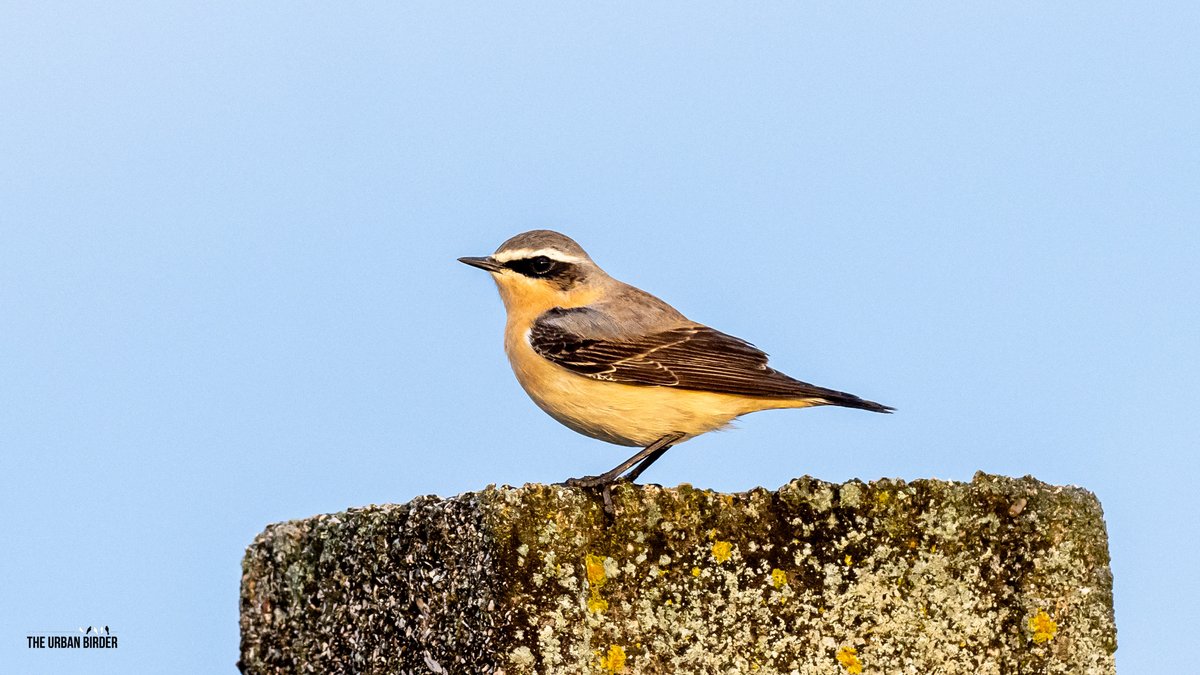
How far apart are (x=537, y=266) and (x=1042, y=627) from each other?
189 inches

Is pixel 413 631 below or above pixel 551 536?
below

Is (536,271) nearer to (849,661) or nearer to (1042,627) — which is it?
(849,661)

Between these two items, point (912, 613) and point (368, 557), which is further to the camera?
point (368, 557)

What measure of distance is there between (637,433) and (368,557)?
2.62 metres

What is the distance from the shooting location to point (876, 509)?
5.35 meters

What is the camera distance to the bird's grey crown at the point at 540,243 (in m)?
9.32

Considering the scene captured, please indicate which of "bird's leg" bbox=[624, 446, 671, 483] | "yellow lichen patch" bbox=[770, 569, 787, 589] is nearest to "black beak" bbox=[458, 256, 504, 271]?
"bird's leg" bbox=[624, 446, 671, 483]

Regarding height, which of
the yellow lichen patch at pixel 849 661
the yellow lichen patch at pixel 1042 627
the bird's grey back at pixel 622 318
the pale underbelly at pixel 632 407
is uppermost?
the bird's grey back at pixel 622 318

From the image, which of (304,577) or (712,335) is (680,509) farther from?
(712,335)

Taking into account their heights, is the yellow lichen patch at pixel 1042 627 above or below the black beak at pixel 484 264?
below


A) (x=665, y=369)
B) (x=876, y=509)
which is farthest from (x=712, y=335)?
(x=876, y=509)

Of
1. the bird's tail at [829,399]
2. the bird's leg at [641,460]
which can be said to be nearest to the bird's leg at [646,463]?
the bird's leg at [641,460]

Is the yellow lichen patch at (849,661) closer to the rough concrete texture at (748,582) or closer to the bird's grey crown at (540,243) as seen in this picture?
the rough concrete texture at (748,582)

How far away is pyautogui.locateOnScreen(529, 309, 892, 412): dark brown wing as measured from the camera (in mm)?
8164
